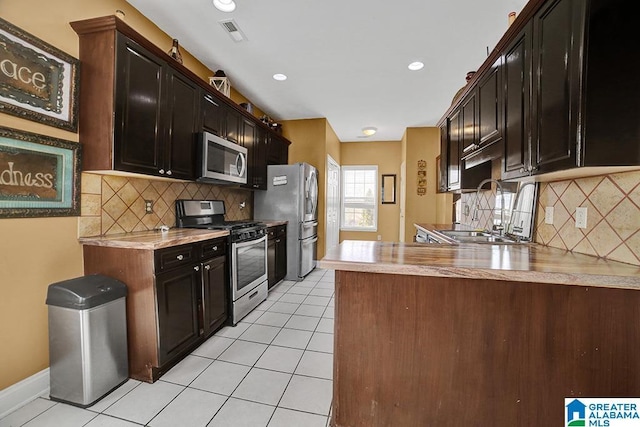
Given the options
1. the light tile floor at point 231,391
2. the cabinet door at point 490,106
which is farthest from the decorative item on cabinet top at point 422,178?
the light tile floor at point 231,391

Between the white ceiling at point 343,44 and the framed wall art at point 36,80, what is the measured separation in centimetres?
88

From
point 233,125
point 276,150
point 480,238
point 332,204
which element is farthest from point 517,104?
point 332,204

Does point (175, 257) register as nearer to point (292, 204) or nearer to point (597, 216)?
point (292, 204)

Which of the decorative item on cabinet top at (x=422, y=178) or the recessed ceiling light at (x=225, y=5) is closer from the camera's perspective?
the recessed ceiling light at (x=225, y=5)

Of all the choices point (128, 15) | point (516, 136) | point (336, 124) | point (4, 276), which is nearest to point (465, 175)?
point (516, 136)

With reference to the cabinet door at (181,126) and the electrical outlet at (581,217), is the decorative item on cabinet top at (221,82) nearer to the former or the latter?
the cabinet door at (181,126)

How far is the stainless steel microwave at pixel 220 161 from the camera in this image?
2500 mm

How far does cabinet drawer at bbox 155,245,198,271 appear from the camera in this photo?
5.73 feet

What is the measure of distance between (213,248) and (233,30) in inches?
76.6

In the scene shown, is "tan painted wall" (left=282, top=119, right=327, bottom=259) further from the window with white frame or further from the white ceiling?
the window with white frame

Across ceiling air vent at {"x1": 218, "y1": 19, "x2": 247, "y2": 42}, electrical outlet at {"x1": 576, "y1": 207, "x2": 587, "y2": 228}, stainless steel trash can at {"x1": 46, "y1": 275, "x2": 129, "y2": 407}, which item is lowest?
stainless steel trash can at {"x1": 46, "y1": 275, "x2": 129, "y2": 407}

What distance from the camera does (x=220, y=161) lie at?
2725 millimetres

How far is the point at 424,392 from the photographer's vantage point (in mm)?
1210

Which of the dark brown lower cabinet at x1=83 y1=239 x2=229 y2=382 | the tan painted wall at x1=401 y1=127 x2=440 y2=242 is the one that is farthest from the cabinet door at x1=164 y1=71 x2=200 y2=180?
the tan painted wall at x1=401 y1=127 x2=440 y2=242
